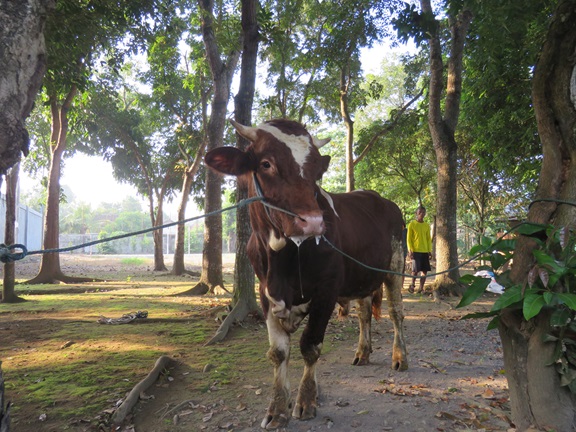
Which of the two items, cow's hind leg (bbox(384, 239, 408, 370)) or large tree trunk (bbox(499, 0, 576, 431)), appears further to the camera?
cow's hind leg (bbox(384, 239, 408, 370))

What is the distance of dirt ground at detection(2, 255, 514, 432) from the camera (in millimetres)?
3482

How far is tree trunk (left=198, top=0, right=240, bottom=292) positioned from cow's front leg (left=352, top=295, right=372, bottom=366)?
545 centimetres

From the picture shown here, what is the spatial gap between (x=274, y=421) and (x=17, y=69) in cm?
319

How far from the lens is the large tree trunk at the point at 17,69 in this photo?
2635mm

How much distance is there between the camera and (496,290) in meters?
3.09

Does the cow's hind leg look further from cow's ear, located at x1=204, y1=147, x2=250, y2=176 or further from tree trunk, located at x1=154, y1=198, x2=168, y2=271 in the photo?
tree trunk, located at x1=154, y1=198, x2=168, y2=271

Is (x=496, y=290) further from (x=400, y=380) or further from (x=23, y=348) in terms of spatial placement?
(x=23, y=348)

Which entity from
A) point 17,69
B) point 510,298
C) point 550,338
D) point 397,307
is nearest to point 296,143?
point 510,298

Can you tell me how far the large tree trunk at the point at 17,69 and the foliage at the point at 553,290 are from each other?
3.21m

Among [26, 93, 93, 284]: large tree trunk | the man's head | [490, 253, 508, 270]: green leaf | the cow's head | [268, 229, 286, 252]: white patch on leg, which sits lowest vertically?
[490, 253, 508, 270]: green leaf

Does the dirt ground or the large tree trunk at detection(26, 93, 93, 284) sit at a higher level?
the large tree trunk at detection(26, 93, 93, 284)

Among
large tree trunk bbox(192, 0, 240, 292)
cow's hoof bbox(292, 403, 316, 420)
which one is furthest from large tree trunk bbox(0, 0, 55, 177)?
large tree trunk bbox(192, 0, 240, 292)

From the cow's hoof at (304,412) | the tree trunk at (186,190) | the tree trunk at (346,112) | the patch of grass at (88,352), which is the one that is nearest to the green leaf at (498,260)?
the cow's hoof at (304,412)

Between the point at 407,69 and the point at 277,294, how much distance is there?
1505cm
